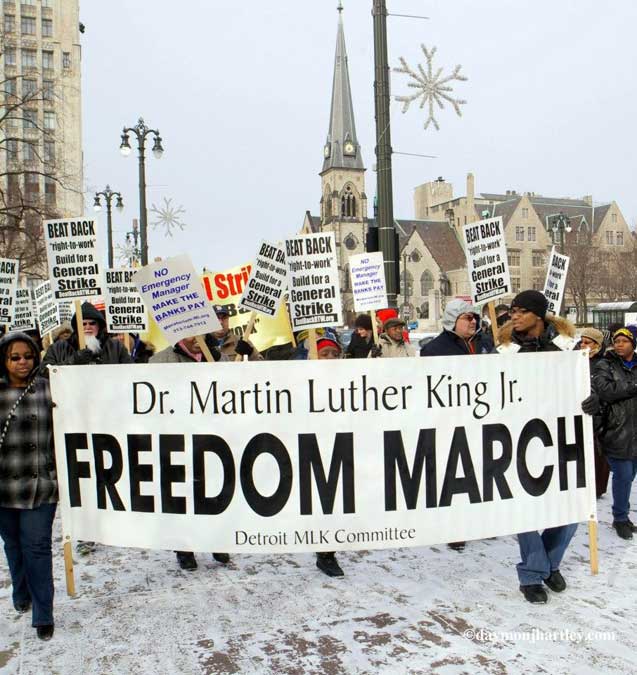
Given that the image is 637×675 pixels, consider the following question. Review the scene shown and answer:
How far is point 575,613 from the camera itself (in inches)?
160

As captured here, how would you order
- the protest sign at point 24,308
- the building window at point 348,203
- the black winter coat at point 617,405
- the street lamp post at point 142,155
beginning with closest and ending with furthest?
the black winter coat at point 617,405 < the protest sign at point 24,308 < the street lamp post at point 142,155 < the building window at point 348,203

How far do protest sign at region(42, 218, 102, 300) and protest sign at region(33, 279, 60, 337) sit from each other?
4.30 metres

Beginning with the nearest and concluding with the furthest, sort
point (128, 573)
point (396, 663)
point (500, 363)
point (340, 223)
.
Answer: point (396, 663)
point (500, 363)
point (128, 573)
point (340, 223)

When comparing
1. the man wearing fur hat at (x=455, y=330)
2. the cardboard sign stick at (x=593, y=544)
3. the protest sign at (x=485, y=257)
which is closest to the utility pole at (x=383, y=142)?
the protest sign at (x=485, y=257)

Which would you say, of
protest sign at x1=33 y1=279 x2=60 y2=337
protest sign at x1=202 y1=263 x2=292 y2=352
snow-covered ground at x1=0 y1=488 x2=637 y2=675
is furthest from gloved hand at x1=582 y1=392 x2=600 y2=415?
protest sign at x1=33 y1=279 x2=60 y2=337

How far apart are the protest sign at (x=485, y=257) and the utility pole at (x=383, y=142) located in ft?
6.70

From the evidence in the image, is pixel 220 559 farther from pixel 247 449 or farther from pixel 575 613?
pixel 575 613

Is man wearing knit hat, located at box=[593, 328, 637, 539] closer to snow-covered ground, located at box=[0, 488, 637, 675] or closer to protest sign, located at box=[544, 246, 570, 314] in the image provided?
snow-covered ground, located at box=[0, 488, 637, 675]

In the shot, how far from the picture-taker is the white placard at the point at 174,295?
4699 mm

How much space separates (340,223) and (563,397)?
96196 millimetres

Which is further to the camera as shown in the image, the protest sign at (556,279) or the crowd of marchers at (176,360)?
the protest sign at (556,279)

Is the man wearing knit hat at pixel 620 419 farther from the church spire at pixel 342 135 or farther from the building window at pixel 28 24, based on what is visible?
the church spire at pixel 342 135

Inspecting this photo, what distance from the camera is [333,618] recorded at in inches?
161

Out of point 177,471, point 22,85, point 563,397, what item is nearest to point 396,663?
point 177,471
